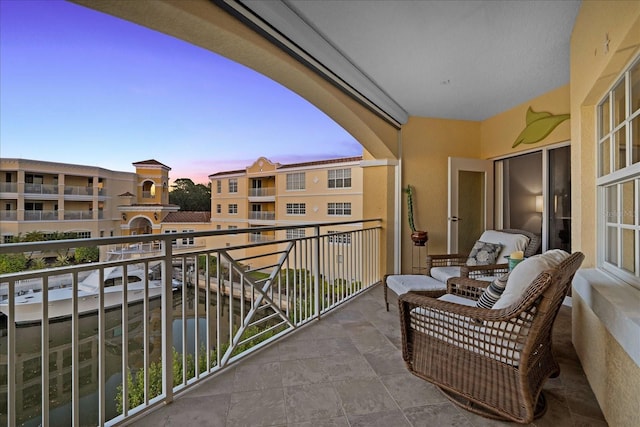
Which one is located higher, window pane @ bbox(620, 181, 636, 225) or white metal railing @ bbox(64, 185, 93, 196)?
white metal railing @ bbox(64, 185, 93, 196)

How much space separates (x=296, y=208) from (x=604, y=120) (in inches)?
463

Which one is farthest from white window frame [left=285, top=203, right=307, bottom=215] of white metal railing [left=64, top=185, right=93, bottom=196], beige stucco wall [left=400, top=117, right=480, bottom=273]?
beige stucco wall [left=400, top=117, right=480, bottom=273]

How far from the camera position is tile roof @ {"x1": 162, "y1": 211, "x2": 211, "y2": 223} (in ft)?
25.1

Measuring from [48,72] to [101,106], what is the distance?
3.19 metres

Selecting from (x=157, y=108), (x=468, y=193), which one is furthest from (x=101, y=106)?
(x=468, y=193)

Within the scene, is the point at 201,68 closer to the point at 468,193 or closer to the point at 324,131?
the point at 324,131

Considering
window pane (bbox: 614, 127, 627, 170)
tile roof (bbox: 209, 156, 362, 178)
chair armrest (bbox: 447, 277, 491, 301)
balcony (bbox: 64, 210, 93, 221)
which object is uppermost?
tile roof (bbox: 209, 156, 362, 178)

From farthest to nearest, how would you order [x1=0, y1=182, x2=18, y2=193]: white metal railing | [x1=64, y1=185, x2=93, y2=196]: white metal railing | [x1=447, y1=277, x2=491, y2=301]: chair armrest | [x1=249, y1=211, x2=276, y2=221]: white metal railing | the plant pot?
[x1=249, y1=211, x2=276, y2=221]: white metal railing, [x1=64, y1=185, x2=93, y2=196]: white metal railing, [x1=0, y1=182, x2=18, y2=193]: white metal railing, the plant pot, [x1=447, y1=277, x2=491, y2=301]: chair armrest

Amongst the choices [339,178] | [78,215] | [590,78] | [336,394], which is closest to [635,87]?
[590,78]

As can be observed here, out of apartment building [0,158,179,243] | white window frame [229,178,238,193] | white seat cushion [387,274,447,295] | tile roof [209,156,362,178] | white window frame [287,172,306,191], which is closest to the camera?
white seat cushion [387,274,447,295]

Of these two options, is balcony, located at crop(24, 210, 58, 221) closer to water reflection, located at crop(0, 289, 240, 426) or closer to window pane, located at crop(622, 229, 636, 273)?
water reflection, located at crop(0, 289, 240, 426)

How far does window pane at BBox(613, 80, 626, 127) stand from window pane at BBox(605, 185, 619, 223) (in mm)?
395

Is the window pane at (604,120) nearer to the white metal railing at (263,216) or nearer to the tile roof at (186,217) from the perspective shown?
the tile roof at (186,217)

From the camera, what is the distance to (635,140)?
146cm
